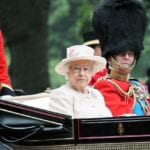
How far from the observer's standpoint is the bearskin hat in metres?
7.37

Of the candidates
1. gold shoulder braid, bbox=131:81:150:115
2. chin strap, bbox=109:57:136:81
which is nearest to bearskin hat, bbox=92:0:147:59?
chin strap, bbox=109:57:136:81

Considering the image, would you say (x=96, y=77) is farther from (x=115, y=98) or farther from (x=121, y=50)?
(x=115, y=98)

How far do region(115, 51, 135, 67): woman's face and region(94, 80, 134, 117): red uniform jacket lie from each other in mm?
148

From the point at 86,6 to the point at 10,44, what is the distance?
35.0 feet

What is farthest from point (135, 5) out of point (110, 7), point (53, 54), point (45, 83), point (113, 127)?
point (53, 54)

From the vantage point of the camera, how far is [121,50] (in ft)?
23.8

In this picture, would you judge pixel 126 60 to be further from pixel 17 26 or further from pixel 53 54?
pixel 53 54

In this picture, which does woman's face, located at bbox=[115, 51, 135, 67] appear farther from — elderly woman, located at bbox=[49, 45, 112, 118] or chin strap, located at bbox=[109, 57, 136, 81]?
elderly woman, located at bbox=[49, 45, 112, 118]

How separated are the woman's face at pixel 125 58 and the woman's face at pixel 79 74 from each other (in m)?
0.38

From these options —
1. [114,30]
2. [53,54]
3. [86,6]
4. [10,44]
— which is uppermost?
[114,30]

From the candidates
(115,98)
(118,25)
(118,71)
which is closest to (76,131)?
(115,98)

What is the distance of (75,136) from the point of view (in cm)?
638

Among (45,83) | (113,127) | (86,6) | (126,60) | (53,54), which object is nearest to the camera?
(113,127)

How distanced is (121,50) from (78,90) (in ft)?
1.94
